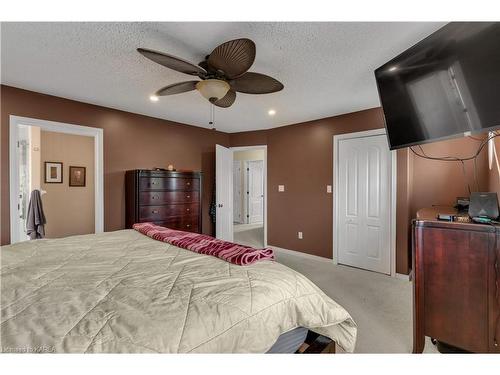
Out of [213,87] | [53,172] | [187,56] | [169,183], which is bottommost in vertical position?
[169,183]

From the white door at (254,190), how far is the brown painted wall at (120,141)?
2.59 m

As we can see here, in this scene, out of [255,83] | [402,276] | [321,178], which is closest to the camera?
→ [255,83]

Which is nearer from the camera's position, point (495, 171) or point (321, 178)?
point (495, 171)

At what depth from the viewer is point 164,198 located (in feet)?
11.9

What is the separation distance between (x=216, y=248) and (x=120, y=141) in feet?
9.11

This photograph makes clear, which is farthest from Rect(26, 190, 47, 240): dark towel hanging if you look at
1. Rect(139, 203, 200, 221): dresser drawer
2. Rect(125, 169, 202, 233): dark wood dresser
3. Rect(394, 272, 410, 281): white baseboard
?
Rect(394, 272, 410, 281): white baseboard

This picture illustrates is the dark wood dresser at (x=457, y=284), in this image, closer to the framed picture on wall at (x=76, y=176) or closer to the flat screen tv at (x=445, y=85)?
the flat screen tv at (x=445, y=85)

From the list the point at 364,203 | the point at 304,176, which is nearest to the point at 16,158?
the point at 304,176

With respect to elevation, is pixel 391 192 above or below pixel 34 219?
above

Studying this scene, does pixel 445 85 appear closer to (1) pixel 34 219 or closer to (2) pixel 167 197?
(2) pixel 167 197

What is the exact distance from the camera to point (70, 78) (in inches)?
98.0

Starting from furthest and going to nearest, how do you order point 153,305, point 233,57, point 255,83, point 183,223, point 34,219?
point 183,223 → point 34,219 → point 255,83 → point 233,57 → point 153,305

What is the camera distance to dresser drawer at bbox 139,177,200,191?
135 inches
